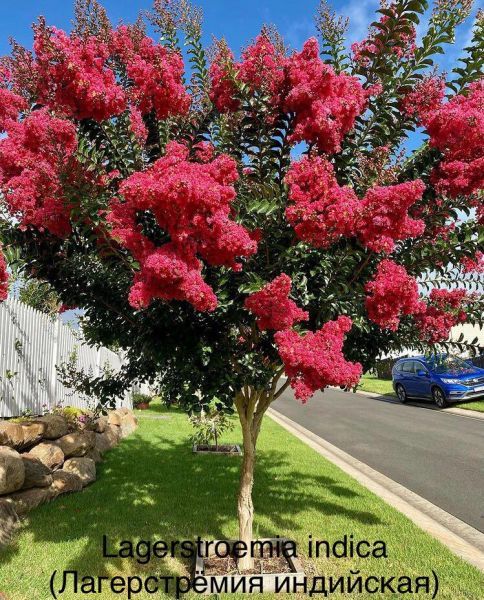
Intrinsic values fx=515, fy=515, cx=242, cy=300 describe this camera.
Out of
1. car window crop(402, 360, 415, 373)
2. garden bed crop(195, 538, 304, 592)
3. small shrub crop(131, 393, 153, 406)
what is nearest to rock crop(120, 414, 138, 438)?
small shrub crop(131, 393, 153, 406)

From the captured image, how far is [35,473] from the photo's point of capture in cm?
595

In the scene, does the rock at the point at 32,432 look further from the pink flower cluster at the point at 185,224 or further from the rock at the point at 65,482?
the pink flower cluster at the point at 185,224

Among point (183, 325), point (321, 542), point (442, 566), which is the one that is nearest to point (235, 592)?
point (321, 542)

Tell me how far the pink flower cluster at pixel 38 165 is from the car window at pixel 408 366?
18072 mm

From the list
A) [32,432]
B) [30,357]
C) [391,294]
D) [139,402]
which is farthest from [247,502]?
[139,402]

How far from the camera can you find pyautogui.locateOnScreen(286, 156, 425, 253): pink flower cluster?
2971 mm

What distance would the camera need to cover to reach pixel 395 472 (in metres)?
8.63

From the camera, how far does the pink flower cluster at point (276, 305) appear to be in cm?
300

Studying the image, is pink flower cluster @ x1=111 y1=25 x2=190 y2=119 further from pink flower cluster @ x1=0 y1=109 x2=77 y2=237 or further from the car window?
the car window

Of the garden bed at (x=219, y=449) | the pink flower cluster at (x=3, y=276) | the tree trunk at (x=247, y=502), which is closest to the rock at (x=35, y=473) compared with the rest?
the tree trunk at (x=247, y=502)

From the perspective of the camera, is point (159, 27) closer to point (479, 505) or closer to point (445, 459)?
point (479, 505)

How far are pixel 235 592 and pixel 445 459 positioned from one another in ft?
21.6

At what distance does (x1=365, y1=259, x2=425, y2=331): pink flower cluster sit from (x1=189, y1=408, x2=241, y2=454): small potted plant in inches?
235

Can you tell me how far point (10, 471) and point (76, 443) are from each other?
2.17 metres
